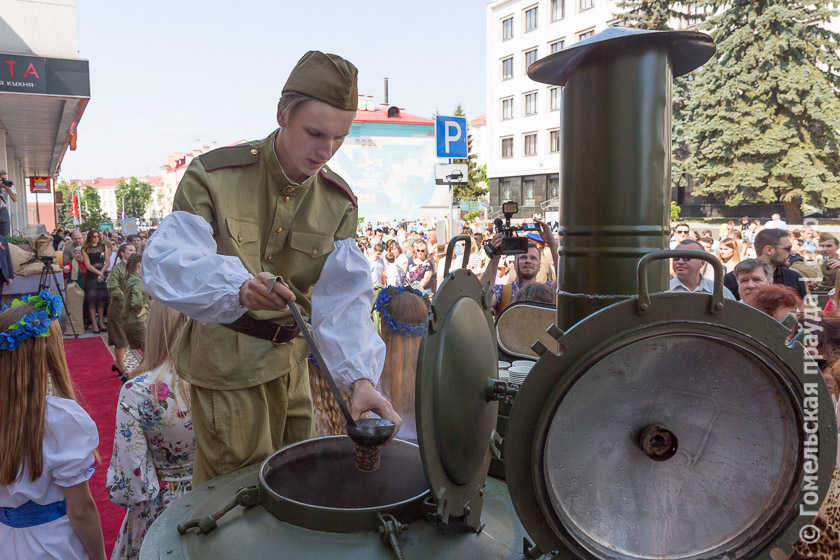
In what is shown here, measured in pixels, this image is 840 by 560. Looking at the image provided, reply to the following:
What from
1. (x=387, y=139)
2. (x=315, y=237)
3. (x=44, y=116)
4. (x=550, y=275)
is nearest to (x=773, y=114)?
(x=550, y=275)

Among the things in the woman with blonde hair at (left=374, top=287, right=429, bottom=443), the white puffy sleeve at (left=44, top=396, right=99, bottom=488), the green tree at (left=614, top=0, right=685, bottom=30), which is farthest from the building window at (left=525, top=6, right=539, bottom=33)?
the white puffy sleeve at (left=44, top=396, right=99, bottom=488)

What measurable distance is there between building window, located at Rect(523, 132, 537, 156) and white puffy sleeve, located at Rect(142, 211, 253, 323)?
1251 inches

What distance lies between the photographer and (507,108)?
33969 millimetres

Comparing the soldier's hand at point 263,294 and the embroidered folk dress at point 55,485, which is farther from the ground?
the soldier's hand at point 263,294

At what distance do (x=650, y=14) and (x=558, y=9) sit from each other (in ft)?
29.0

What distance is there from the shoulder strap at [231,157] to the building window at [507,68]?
3346 centimetres

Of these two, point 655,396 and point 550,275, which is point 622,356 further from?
point 550,275

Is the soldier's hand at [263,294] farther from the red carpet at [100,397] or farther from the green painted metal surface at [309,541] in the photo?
the red carpet at [100,397]

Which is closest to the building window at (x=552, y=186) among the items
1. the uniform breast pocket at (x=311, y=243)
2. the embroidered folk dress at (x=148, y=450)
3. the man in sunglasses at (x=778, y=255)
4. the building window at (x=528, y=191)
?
the building window at (x=528, y=191)

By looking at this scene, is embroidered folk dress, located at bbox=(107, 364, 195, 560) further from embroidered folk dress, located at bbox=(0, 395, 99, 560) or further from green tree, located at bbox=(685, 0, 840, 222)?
green tree, located at bbox=(685, 0, 840, 222)

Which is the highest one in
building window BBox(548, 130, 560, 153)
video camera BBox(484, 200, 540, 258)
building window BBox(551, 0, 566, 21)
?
building window BBox(551, 0, 566, 21)

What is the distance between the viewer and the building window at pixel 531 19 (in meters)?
31.3

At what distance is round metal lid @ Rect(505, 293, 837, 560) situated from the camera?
1112 millimetres

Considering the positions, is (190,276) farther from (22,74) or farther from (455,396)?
(22,74)
